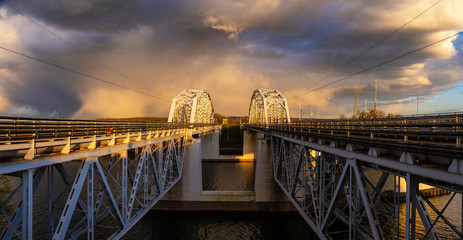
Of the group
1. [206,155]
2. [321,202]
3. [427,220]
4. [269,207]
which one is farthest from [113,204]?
[206,155]

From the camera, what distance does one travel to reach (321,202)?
1527 centimetres

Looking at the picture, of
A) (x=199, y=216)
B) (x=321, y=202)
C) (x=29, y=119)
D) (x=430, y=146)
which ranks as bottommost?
(x=199, y=216)

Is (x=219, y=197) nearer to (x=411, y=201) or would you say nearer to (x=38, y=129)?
(x=38, y=129)

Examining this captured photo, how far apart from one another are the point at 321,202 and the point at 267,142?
83.2 feet

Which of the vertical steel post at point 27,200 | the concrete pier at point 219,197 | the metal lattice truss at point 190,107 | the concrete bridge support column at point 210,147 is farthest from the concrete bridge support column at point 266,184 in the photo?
the concrete bridge support column at point 210,147

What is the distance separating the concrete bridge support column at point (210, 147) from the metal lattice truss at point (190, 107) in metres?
7.47

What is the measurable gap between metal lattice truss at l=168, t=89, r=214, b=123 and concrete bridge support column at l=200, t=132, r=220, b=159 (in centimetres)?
747

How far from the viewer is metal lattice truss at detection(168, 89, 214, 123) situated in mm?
62438

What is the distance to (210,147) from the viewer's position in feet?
253

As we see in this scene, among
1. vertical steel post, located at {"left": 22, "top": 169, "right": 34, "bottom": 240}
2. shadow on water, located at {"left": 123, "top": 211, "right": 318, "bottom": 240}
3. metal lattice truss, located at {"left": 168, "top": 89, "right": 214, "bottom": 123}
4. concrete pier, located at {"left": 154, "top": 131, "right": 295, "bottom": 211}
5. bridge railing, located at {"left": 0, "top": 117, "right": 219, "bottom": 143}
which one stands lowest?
shadow on water, located at {"left": 123, "top": 211, "right": 318, "bottom": 240}

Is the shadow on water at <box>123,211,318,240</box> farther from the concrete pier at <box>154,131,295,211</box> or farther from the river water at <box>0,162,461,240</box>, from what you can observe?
the concrete pier at <box>154,131,295,211</box>

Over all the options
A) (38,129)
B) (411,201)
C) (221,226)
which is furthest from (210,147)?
(411,201)

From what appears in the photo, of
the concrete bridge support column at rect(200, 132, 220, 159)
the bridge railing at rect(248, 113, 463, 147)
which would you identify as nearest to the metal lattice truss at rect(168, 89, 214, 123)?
the concrete bridge support column at rect(200, 132, 220, 159)

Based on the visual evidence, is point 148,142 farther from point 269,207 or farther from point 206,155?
point 206,155
